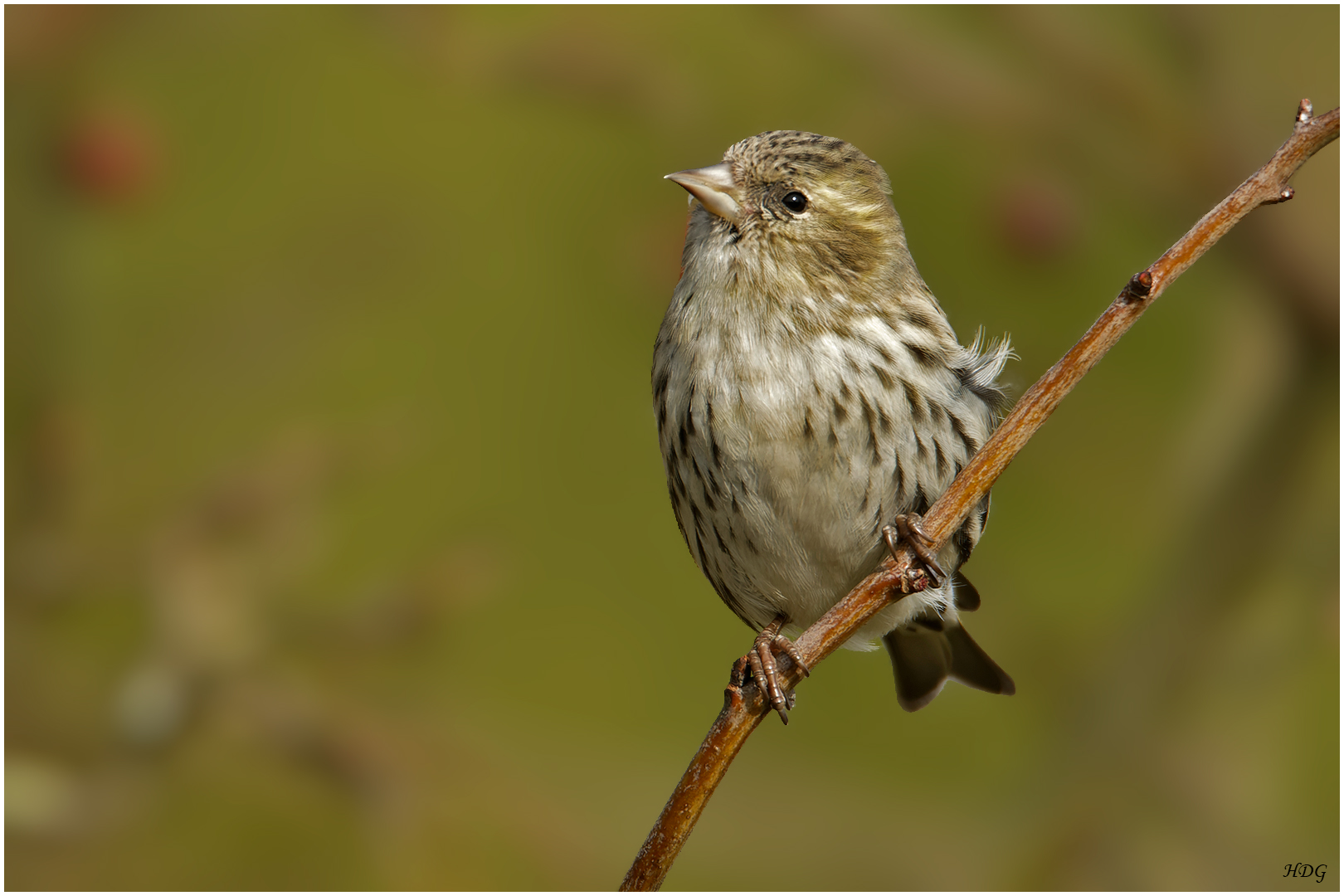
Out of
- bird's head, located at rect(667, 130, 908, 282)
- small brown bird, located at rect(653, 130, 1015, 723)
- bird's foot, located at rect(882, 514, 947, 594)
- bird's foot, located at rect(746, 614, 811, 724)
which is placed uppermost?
bird's head, located at rect(667, 130, 908, 282)

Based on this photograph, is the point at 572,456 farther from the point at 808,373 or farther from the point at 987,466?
the point at 987,466

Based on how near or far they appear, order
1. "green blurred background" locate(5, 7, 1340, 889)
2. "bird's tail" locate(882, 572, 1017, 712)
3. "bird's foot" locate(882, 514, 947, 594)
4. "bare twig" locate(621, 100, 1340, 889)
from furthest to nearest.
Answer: "green blurred background" locate(5, 7, 1340, 889) < "bird's tail" locate(882, 572, 1017, 712) < "bird's foot" locate(882, 514, 947, 594) < "bare twig" locate(621, 100, 1340, 889)

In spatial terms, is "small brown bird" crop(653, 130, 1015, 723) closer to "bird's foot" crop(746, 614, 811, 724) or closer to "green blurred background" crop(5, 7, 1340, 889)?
"bird's foot" crop(746, 614, 811, 724)

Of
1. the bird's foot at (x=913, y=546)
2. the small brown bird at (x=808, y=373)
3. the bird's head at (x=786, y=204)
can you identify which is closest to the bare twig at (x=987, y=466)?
the bird's foot at (x=913, y=546)

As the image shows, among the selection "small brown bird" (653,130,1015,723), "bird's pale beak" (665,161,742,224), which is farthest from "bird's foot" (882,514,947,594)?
"bird's pale beak" (665,161,742,224)

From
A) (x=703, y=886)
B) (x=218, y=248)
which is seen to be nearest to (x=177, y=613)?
(x=218, y=248)

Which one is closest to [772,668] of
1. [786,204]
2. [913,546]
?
[913,546]

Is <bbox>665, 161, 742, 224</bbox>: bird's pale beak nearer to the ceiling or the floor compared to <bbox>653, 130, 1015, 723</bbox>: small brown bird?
nearer to the ceiling
